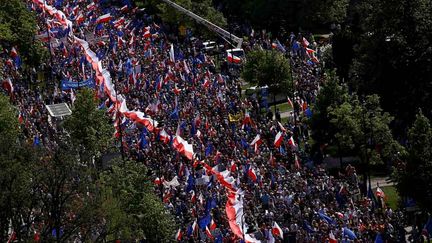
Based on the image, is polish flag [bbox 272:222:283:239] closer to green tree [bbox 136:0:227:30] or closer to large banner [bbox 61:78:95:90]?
large banner [bbox 61:78:95:90]

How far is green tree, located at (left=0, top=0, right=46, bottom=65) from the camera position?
8888cm

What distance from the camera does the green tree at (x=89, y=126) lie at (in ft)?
214

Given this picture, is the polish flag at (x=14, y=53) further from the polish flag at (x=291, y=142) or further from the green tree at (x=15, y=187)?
the green tree at (x=15, y=187)

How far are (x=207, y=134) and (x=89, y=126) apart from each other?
235 inches

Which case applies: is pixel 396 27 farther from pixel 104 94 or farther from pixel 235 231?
pixel 235 231

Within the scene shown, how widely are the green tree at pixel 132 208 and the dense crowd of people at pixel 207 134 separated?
1365 mm

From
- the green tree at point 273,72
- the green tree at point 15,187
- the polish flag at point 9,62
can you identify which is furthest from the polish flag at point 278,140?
the polish flag at point 9,62

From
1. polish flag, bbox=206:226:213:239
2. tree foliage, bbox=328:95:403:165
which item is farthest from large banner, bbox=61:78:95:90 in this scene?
polish flag, bbox=206:226:213:239

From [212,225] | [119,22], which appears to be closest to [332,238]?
[212,225]

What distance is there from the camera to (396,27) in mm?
71062

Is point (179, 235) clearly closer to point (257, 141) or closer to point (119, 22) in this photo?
point (257, 141)

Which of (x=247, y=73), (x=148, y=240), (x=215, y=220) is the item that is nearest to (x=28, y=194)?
(x=148, y=240)

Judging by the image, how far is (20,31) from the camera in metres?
91.1

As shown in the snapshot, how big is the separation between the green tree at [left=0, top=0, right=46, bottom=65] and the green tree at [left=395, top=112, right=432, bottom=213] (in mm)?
38931
